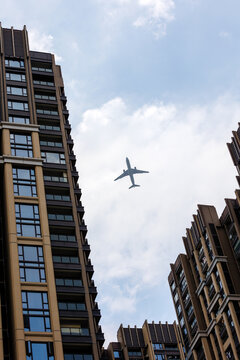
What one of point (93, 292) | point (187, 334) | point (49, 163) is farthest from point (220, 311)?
point (49, 163)

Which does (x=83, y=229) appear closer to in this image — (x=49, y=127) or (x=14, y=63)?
(x=49, y=127)

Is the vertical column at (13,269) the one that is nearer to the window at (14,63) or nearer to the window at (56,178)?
the window at (56,178)

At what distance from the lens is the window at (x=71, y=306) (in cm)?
6950

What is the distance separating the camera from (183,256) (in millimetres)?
106750

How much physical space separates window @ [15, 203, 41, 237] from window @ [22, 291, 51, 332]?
26.0ft

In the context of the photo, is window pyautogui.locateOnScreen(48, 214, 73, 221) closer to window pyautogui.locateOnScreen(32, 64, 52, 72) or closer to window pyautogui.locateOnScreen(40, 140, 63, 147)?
window pyautogui.locateOnScreen(40, 140, 63, 147)

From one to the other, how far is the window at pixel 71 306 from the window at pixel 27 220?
8.37m

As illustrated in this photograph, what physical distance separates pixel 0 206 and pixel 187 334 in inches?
1767

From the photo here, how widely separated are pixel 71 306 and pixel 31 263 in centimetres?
833

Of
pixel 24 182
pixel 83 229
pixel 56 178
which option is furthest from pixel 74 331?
pixel 56 178

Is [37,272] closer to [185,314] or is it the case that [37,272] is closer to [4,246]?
[4,246]

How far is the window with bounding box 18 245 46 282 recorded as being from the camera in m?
63.7

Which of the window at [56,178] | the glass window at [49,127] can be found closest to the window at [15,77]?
the glass window at [49,127]

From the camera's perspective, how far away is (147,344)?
119625mm
